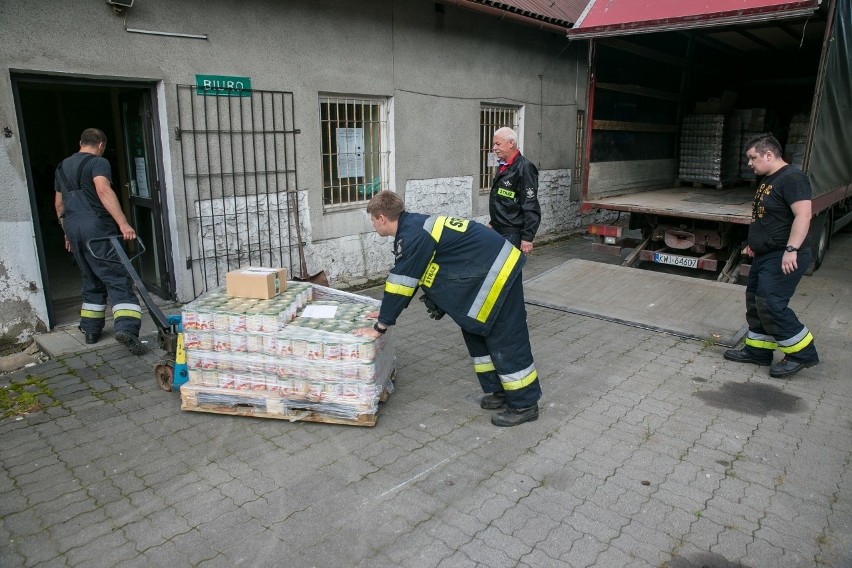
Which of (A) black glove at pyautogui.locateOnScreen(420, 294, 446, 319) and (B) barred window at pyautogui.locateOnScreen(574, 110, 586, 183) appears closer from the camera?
(A) black glove at pyautogui.locateOnScreen(420, 294, 446, 319)

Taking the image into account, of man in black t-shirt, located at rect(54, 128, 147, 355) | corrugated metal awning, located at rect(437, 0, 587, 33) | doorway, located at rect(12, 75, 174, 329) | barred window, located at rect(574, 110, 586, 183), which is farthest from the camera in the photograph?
barred window, located at rect(574, 110, 586, 183)

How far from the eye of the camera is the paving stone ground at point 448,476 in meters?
3.00

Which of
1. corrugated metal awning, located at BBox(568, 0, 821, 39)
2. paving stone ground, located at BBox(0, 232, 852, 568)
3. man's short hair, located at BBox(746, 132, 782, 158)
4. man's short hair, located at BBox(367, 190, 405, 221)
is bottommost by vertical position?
paving stone ground, located at BBox(0, 232, 852, 568)

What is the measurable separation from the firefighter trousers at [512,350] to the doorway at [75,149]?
4099mm

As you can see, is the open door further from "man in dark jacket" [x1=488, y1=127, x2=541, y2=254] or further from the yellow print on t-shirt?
the yellow print on t-shirt

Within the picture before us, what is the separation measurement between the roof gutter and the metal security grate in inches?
107

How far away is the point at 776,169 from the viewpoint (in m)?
5.00

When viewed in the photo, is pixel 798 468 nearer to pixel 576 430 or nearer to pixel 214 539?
pixel 576 430

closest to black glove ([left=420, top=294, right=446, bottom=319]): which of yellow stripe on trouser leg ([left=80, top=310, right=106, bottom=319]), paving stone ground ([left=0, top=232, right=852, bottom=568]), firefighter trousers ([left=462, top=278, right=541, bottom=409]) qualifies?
firefighter trousers ([left=462, top=278, right=541, bottom=409])

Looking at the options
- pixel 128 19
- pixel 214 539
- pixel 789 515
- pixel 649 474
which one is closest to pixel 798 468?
pixel 789 515

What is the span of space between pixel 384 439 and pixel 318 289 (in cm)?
141

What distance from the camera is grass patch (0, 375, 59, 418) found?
4449 millimetres

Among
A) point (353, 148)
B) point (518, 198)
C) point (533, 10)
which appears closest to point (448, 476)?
point (518, 198)

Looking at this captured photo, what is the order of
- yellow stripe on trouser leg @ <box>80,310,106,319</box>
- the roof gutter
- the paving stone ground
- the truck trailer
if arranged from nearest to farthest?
the paving stone ground
yellow stripe on trouser leg @ <box>80,310,106,319</box>
the truck trailer
the roof gutter
